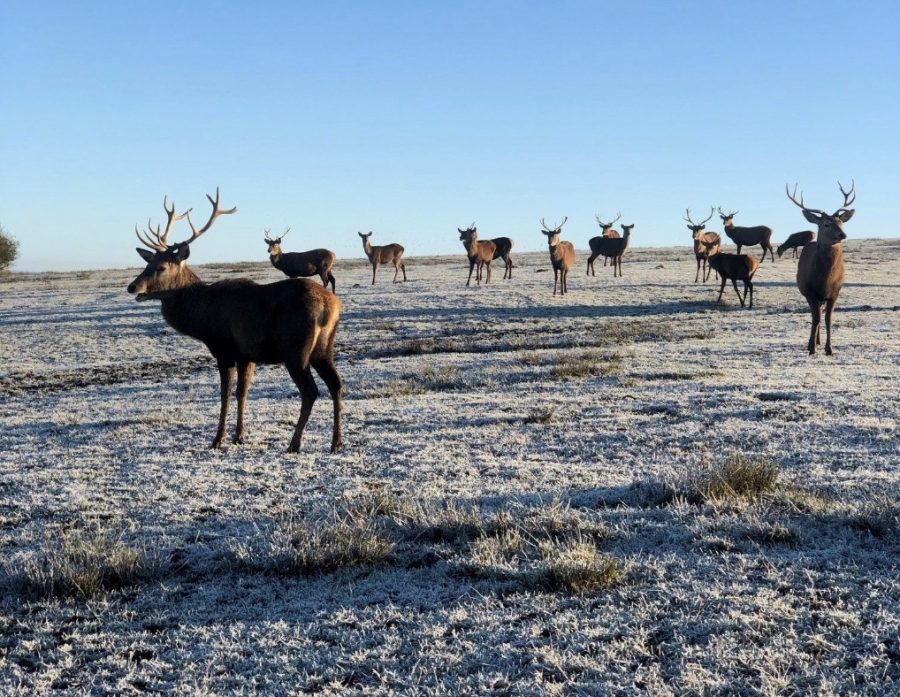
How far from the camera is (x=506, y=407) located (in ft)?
33.9

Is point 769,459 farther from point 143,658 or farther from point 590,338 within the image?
point 590,338

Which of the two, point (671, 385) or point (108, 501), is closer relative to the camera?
point (108, 501)

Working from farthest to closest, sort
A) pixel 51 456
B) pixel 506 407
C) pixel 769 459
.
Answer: pixel 506 407, pixel 51 456, pixel 769 459

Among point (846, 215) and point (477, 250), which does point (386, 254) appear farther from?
point (846, 215)

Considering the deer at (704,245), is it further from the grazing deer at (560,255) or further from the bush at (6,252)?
the bush at (6,252)

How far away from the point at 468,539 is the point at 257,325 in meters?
4.47

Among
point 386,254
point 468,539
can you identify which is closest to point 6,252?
point 386,254

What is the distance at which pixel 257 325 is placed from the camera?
834cm

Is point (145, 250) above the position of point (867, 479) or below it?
above

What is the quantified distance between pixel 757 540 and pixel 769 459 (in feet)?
7.06

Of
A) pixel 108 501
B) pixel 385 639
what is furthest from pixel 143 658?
pixel 108 501

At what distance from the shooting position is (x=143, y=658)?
3.43 m

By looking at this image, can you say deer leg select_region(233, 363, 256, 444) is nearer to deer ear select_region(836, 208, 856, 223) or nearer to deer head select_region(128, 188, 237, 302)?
deer head select_region(128, 188, 237, 302)

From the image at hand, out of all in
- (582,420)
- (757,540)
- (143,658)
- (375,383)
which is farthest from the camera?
(375,383)
